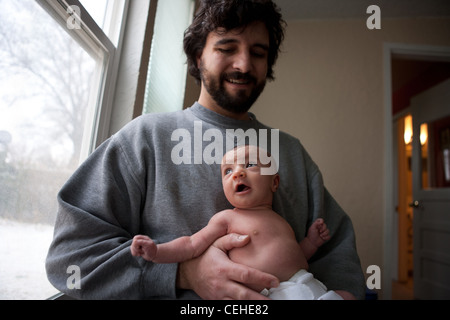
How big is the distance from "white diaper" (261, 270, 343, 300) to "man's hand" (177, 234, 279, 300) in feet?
0.08

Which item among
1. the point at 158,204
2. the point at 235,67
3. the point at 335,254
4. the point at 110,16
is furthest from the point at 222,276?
the point at 110,16

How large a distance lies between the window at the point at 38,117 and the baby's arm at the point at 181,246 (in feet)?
1.51

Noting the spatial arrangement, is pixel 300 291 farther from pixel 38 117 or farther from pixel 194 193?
pixel 38 117

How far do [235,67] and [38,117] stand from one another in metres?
0.68

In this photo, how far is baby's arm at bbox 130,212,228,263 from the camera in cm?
68

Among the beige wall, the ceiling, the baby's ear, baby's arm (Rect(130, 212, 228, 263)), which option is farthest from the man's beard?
the ceiling

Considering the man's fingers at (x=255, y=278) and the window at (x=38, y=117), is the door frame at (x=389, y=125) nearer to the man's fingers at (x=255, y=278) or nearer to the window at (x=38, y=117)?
the man's fingers at (x=255, y=278)

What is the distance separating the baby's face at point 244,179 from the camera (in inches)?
33.5

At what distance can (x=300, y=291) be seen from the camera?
71 cm

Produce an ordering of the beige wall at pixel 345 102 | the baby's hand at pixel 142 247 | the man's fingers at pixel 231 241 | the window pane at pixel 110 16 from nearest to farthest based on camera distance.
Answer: the baby's hand at pixel 142 247
the man's fingers at pixel 231 241
the window pane at pixel 110 16
the beige wall at pixel 345 102

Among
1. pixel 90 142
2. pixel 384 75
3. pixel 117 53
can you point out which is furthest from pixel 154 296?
pixel 384 75

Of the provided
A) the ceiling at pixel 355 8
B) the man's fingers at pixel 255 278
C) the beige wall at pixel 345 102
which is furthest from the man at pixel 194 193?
the ceiling at pixel 355 8

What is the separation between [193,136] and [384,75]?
8.57 ft
